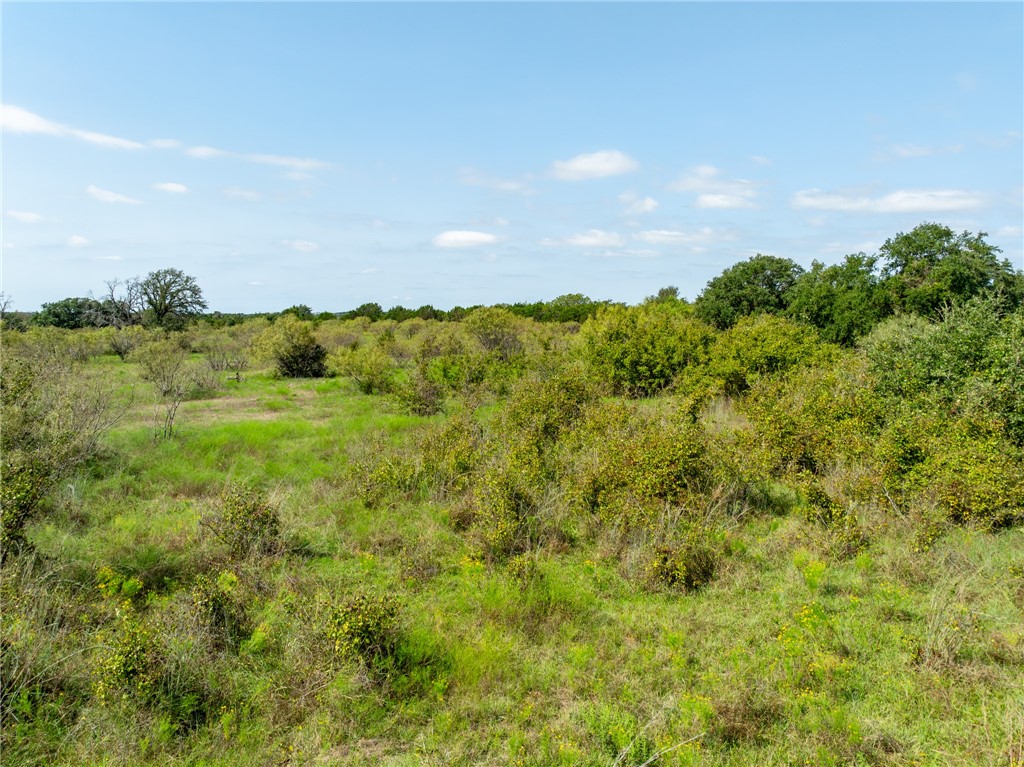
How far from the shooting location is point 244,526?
21.3ft

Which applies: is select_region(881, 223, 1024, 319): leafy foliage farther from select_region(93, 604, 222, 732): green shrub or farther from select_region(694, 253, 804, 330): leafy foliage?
select_region(93, 604, 222, 732): green shrub

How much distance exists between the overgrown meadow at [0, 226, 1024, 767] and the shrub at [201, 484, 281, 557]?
4cm

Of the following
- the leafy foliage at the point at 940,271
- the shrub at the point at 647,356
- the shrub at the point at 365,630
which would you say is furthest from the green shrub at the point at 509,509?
the leafy foliage at the point at 940,271

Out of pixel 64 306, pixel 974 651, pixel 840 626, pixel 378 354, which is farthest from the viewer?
pixel 64 306

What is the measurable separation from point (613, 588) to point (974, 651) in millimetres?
3057

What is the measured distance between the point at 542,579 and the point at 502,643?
1.23m

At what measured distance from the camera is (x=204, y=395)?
17.9 metres

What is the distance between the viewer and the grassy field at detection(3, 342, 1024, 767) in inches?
147

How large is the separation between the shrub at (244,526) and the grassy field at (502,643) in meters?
0.07

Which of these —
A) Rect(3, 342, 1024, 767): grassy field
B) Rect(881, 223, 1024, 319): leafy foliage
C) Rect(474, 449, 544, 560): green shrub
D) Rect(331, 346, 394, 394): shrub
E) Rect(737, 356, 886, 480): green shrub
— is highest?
Rect(881, 223, 1024, 319): leafy foliage

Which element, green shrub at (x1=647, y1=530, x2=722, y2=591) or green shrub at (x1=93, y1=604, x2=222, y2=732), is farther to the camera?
green shrub at (x1=647, y1=530, x2=722, y2=591)

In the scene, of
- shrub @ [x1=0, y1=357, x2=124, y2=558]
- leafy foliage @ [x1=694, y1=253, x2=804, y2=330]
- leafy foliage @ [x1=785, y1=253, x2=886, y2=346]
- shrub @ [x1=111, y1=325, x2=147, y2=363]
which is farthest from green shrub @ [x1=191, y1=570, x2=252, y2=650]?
leafy foliage @ [x1=694, y1=253, x2=804, y2=330]

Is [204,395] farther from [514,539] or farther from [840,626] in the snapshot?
[840,626]

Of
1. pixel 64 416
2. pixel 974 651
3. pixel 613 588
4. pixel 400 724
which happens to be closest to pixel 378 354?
pixel 64 416
